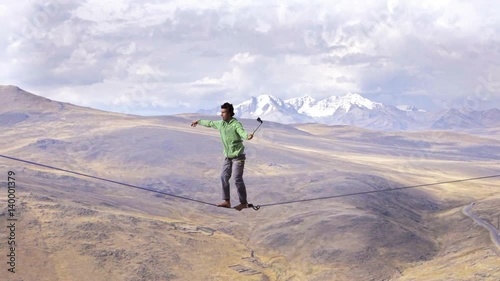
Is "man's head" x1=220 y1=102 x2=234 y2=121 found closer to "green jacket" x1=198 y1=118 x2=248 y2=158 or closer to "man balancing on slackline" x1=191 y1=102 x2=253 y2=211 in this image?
"man balancing on slackline" x1=191 y1=102 x2=253 y2=211

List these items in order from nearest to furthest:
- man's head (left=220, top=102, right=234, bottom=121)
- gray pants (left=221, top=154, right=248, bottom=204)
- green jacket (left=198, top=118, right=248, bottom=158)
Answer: man's head (left=220, top=102, right=234, bottom=121), green jacket (left=198, top=118, right=248, bottom=158), gray pants (left=221, top=154, right=248, bottom=204)

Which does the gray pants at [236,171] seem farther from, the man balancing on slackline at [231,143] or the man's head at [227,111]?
the man's head at [227,111]

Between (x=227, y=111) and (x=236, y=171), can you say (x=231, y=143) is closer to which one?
(x=236, y=171)

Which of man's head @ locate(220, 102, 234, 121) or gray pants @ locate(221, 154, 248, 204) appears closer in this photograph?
man's head @ locate(220, 102, 234, 121)

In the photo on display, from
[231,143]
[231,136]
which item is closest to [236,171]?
[231,143]

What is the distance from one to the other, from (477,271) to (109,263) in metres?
79.1

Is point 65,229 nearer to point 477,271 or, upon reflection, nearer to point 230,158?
point 477,271

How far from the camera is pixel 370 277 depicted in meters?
128

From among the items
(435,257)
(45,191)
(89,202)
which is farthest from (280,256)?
(45,191)

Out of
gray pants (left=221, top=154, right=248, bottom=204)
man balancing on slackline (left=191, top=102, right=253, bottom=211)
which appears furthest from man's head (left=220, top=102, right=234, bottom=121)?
gray pants (left=221, top=154, right=248, bottom=204)

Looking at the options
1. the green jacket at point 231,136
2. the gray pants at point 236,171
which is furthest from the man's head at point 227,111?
the gray pants at point 236,171

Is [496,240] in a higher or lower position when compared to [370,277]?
higher

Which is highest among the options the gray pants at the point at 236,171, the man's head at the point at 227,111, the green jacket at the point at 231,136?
the man's head at the point at 227,111

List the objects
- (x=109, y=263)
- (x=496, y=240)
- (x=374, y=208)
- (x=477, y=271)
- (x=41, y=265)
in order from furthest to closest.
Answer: (x=374, y=208) < (x=496, y=240) < (x=109, y=263) < (x=41, y=265) < (x=477, y=271)
